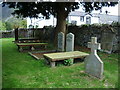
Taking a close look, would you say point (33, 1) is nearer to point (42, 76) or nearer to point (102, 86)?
point (42, 76)

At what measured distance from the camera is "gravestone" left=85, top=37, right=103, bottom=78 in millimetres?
4896

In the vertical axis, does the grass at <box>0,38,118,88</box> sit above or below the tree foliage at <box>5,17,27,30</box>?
below

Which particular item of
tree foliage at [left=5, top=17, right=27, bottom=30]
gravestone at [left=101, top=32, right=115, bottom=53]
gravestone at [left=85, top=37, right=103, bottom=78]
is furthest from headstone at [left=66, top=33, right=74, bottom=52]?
tree foliage at [left=5, top=17, right=27, bottom=30]

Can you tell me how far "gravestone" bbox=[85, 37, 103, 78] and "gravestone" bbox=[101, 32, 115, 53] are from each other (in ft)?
13.8

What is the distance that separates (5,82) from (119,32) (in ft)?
22.8

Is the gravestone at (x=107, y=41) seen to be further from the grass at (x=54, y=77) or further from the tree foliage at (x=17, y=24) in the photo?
the tree foliage at (x=17, y=24)

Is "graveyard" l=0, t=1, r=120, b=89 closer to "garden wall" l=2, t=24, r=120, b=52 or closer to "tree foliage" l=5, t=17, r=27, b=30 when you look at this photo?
A: "garden wall" l=2, t=24, r=120, b=52

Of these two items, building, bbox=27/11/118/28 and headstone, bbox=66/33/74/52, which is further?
building, bbox=27/11/118/28

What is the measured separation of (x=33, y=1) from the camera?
10812 millimetres

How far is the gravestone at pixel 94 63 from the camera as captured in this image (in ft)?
16.1

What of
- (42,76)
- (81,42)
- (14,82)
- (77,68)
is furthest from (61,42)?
(14,82)

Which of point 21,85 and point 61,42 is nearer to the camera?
point 21,85

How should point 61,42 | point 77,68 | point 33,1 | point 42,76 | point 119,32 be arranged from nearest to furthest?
point 42,76 → point 77,68 → point 119,32 → point 61,42 → point 33,1

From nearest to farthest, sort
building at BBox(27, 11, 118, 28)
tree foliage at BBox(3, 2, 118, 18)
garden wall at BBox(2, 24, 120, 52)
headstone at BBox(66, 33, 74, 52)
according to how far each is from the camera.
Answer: headstone at BBox(66, 33, 74, 52) < garden wall at BBox(2, 24, 120, 52) < tree foliage at BBox(3, 2, 118, 18) < building at BBox(27, 11, 118, 28)
